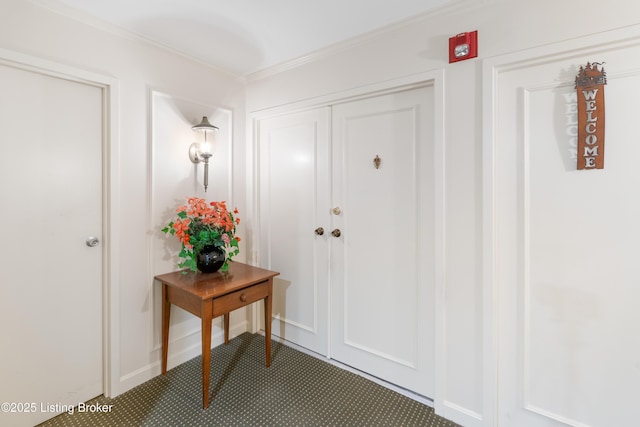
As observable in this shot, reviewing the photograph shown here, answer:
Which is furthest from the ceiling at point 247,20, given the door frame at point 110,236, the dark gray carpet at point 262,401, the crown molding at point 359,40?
the dark gray carpet at point 262,401

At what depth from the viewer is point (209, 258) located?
2.03 metres

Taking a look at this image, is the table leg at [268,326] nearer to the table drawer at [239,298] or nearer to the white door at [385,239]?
the table drawer at [239,298]

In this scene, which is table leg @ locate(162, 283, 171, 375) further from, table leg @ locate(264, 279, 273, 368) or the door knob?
table leg @ locate(264, 279, 273, 368)

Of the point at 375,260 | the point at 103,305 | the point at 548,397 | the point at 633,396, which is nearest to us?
the point at 633,396

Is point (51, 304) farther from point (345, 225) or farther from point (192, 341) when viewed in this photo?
point (345, 225)

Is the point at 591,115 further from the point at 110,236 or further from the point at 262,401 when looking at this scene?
the point at 110,236

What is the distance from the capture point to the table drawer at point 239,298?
1.79m

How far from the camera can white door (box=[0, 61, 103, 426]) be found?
152 cm

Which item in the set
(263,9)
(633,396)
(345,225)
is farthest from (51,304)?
(633,396)

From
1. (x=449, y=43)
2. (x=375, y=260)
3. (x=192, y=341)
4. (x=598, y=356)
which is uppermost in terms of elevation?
(x=449, y=43)

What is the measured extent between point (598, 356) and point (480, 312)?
19.2 inches

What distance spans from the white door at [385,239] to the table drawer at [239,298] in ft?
1.69

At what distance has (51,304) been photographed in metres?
1.66

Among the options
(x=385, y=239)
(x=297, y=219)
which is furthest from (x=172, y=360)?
(x=385, y=239)
